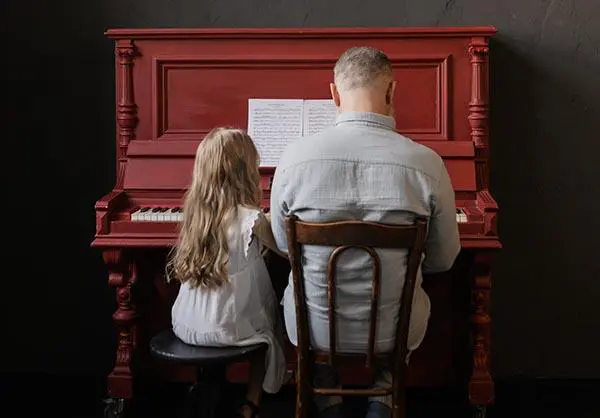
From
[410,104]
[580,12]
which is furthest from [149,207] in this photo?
[580,12]

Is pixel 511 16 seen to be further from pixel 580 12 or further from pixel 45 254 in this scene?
pixel 45 254

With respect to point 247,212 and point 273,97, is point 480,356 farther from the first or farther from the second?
point 273,97

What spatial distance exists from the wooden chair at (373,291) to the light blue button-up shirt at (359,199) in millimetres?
27

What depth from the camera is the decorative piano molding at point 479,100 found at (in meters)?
3.16

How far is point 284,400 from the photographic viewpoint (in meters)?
3.28

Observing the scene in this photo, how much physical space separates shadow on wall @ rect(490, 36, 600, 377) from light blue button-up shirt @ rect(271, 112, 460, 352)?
1.26 meters

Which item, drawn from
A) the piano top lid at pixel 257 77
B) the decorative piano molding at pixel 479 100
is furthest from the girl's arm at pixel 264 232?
the decorative piano molding at pixel 479 100

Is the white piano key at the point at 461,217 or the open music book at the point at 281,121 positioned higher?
the open music book at the point at 281,121

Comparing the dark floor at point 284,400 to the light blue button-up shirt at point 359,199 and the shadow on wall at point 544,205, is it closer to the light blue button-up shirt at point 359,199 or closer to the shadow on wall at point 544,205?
the shadow on wall at point 544,205

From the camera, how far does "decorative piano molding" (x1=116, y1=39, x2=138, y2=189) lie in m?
3.21

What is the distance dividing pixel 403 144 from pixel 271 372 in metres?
0.83

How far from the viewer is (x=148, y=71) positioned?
10.6 ft

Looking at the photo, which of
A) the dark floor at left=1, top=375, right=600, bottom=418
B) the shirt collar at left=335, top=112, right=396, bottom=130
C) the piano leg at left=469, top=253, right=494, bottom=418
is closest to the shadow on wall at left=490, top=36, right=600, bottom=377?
the dark floor at left=1, top=375, right=600, bottom=418

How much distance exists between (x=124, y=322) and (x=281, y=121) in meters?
0.92
